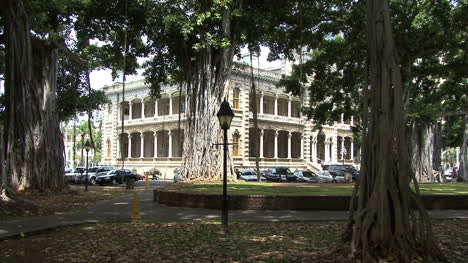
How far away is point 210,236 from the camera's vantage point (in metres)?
9.93

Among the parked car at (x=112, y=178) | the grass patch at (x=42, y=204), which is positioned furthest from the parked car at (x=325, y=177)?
the grass patch at (x=42, y=204)

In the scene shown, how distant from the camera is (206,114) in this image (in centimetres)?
2319

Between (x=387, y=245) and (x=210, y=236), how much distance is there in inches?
163

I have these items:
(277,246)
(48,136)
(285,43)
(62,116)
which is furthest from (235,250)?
(62,116)

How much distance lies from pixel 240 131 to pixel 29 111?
30094 mm

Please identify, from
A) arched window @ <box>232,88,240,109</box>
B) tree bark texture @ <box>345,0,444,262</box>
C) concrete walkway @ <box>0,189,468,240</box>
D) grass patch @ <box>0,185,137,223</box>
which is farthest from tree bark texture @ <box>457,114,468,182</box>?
tree bark texture @ <box>345,0,444,262</box>

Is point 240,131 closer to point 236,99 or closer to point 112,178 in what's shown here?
point 236,99

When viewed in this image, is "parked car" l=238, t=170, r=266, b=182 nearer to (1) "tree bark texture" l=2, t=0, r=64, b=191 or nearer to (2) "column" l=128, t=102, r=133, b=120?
(1) "tree bark texture" l=2, t=0, r=64, b=191

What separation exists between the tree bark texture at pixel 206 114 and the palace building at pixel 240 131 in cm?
2282

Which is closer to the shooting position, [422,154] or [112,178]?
[422,154]

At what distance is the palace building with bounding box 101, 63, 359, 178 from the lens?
159ft

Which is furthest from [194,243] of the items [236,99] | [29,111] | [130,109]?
[130,109]

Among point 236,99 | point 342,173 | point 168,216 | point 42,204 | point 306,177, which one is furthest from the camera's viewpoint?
point 236,99

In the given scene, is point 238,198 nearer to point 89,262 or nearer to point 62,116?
point 89,262
